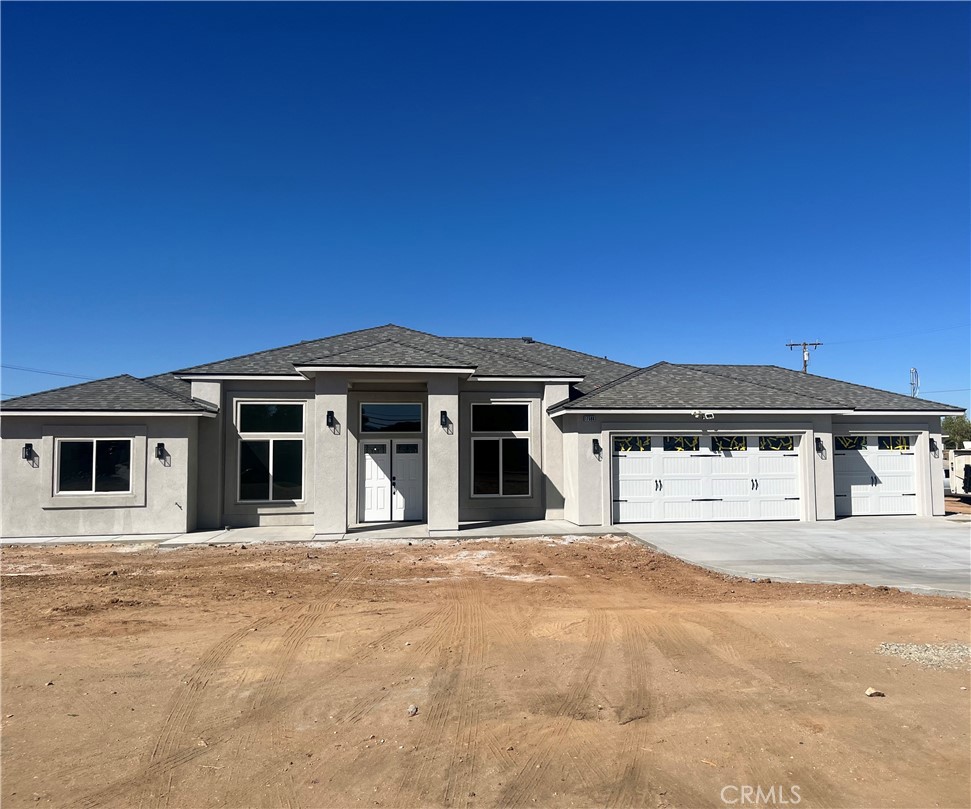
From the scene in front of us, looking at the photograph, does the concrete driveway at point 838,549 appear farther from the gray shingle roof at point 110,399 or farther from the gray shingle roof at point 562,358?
the gray shingle roof at point 110,399

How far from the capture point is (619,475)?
51.2 feet

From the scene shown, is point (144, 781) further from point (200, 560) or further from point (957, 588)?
point (957, 588)

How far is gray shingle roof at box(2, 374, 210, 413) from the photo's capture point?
47.7 ft

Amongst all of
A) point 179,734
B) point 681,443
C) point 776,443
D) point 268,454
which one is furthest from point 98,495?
point 776,443

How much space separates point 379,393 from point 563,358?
726 cm

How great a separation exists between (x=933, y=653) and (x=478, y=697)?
459 cm

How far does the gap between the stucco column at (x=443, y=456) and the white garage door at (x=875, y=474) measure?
35.1ft

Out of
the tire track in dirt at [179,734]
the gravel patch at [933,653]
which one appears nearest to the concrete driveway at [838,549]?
the gravel patch at [933,653]

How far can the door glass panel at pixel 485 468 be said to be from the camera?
1658 cm

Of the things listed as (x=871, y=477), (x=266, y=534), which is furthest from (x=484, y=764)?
(x=871, y=477)

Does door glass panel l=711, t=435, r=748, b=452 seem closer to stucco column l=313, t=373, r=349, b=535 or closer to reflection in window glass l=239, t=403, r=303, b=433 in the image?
stucco column l=313, t=373, r=349, b=535

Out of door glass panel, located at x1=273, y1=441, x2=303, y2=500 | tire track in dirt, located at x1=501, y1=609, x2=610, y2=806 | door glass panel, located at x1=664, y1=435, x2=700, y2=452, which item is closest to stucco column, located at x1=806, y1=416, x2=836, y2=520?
door glass panel, located at x1=664, y1=435, x2=700, y2=452

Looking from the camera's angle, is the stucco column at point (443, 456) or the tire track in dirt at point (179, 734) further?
the stucco column at point (443, 456)

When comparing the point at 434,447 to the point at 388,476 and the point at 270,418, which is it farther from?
the point at 270,418
